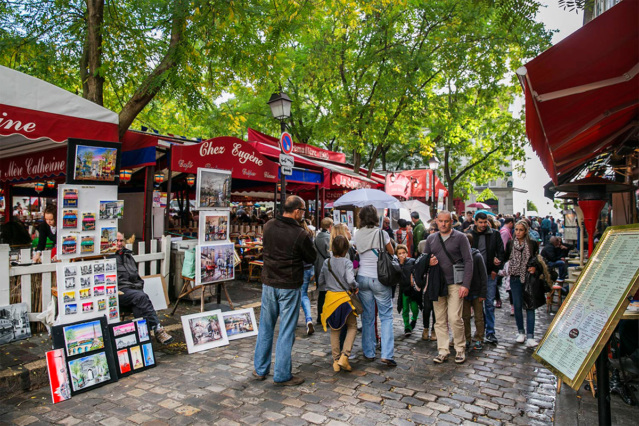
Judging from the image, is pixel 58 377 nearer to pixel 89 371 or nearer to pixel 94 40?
pixel 89 371

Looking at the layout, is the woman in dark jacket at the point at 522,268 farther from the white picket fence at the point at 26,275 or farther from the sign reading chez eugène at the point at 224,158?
the white picket fence at the point at 26,275

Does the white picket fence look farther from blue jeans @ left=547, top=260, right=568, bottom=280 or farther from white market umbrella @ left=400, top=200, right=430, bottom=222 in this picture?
white market umbrella @ left=400, top=200, right=430, bottom=222

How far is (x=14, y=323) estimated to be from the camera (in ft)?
17.3

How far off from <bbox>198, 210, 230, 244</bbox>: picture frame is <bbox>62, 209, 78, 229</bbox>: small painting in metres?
1.87

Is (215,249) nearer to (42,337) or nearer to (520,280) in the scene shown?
(42,337)

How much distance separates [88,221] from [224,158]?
333 centimetres

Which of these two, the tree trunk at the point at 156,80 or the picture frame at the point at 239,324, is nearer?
the picture frame at the point at 239,324

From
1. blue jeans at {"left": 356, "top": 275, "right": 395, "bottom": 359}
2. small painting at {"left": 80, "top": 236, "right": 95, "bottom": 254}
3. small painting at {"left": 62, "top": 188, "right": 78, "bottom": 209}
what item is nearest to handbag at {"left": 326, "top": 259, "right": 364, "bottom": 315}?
blue jeans at {"left": 356, "top": 275, "right": 395, "bottom": 359}

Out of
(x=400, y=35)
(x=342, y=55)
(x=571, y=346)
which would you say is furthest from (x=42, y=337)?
(x=400, y=35)

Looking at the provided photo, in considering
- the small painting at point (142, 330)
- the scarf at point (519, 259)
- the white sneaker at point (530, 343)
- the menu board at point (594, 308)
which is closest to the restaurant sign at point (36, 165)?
the small painting at point (142, 330)

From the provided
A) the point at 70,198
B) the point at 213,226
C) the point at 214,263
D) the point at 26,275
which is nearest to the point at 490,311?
the point at 214,263

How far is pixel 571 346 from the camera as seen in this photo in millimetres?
2430

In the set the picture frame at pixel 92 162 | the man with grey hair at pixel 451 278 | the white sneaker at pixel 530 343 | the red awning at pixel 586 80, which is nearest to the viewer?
the red awning at pixel 586 80

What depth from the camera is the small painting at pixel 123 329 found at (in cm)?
469
